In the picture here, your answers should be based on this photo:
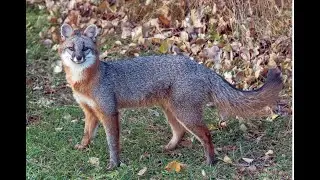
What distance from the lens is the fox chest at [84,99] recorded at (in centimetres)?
415

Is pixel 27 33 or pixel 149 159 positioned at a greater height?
pixel 27 33

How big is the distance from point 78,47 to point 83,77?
7.0 inches

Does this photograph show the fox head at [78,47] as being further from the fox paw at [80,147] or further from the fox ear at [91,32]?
the fox paw at [80,147]

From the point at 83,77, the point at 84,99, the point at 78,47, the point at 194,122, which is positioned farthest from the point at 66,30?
the point at 194,122

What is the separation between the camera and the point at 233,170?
415 centimetres

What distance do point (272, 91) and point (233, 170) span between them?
475 mm

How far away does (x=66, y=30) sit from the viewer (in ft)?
13.4

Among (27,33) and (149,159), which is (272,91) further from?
(27,33)

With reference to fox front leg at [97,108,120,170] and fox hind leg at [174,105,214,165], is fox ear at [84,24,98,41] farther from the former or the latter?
fox hind leg at [174,105,214,165]

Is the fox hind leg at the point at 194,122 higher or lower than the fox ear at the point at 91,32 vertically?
lower

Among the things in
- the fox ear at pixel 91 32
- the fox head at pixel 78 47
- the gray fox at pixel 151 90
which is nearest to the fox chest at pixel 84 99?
the gray fox at pixel 151 90

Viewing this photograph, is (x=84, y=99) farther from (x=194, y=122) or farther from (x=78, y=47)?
(x=194, y=122)
